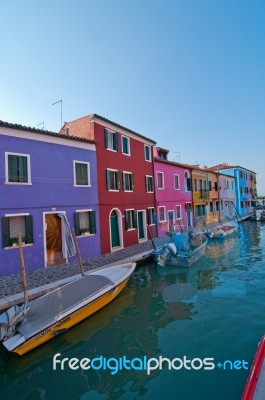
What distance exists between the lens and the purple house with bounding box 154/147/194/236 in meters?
22.0

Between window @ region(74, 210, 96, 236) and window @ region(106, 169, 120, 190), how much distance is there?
239 centimetres

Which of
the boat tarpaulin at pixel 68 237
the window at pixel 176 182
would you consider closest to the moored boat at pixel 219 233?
the window at pixel 176 182

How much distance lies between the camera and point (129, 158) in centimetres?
1841

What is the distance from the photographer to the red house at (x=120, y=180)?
50.8 ft

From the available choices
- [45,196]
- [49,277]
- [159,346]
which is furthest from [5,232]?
[159,346]

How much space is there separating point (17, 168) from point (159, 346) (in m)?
9.19

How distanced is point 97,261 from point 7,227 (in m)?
4.74

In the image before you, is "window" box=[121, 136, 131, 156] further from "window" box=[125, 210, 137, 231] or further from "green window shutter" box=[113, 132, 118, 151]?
"window" box=[125, 210, 137, 231]

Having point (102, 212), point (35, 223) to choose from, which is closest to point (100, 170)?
point (102, 212)

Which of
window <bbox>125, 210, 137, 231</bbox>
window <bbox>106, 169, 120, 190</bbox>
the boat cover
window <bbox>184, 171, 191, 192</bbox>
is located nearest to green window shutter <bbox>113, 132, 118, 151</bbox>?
window <bbox>106, 169, 120, 190</bbox>

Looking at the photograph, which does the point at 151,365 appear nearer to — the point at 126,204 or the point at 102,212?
the point at 102,212

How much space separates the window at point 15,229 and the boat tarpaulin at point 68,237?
1652 millimetres

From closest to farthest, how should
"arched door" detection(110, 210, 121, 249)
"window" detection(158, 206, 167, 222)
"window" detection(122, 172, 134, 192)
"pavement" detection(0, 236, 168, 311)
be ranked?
"pavement" detection(0, 236, 168, 311) → "arched door" detection(110, 210, 121, 249) → "window" detection(122, 172, 134, 192) → "window" detection(158, 206, 167, 222)

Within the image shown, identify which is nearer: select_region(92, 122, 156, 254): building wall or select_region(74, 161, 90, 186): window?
select_region(74, 161, 90, 186): window
